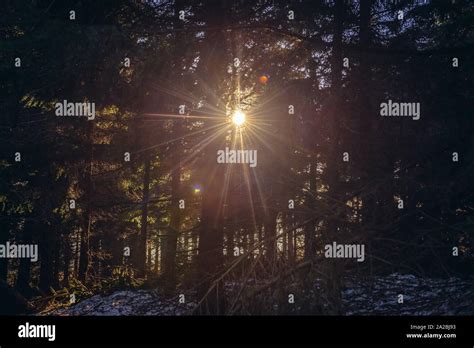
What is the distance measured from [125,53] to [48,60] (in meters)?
1.56

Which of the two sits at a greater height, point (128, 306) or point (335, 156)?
point (335, 156)

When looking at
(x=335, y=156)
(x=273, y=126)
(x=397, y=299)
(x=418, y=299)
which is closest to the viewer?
(x=418, y=299)

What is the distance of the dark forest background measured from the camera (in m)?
6.25

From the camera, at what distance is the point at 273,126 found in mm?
8844

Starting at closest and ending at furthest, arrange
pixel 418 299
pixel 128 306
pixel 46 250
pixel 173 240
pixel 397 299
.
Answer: pixel 418 299, pixel 397 299, pixel 173 240, pixel 128 306, pixel 46 250

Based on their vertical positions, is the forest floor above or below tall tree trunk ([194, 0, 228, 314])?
below

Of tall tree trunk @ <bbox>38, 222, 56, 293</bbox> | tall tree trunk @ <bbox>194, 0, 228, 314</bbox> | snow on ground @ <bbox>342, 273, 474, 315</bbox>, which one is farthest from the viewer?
tall tree trunk @ <bbox>38, 222, 56, 293</bbox>

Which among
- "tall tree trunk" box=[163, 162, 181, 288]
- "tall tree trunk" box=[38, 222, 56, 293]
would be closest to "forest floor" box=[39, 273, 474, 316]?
"tall tree trunk" box=[163, 162, 181, 288]

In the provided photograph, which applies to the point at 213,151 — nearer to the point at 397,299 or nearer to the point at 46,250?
the point at 397,299

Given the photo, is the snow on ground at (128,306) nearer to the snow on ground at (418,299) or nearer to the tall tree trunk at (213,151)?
the tall tree trunk at (213,151)

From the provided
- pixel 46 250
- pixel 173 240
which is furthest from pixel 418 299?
pixel 46 250

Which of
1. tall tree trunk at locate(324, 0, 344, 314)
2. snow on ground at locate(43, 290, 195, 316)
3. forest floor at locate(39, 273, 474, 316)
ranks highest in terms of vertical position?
tall tree trunk at locate(324, 0, 344, 314)

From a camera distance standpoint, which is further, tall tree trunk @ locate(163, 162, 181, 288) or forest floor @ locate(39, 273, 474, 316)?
tall tree trunk @ locate(163, 162, 181, 288)

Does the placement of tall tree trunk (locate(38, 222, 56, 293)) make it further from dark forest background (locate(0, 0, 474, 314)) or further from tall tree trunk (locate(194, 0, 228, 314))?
tall tree trunk (locate(194, 0, 228, 314))
